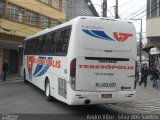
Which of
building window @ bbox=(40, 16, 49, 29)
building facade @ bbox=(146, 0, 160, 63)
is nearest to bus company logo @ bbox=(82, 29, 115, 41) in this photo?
building facade @ bbox=(146, 0, 160, 63)

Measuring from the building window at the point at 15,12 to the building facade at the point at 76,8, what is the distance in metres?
14.3

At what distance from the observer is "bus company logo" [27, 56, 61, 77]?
14.6 meters

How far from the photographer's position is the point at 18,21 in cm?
3859

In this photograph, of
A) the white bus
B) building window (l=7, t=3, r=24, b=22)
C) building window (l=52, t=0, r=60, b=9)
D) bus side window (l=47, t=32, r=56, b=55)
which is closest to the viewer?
the white bus

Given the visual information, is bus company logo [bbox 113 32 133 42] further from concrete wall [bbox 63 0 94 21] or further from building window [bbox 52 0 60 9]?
concrete wall [bbox 63 0 94 21]

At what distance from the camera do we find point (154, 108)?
14.2m

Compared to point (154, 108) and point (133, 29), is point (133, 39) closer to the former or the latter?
point (133, 29)

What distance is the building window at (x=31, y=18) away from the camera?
4079 centimetres

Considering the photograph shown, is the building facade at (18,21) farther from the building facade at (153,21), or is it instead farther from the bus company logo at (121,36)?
the bus company logo at (121,36)

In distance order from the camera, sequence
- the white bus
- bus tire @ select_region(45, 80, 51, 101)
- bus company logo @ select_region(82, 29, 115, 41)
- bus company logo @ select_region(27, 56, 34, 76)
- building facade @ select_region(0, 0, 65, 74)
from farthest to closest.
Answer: building facade @ select_region(0, 0, 65, 74)
bus company logo @ select_region(27, 56, 34, 76)
bus tire @ select_region(45, 80, 51, 101)
bus company logo @ select_region(82, 29, 115, 41)
the white bus

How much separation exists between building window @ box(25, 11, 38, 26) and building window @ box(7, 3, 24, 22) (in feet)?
4.22

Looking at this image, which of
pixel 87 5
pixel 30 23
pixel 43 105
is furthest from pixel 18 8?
pixel 43 105

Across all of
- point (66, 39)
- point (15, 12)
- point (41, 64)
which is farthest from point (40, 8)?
point (66, 39)

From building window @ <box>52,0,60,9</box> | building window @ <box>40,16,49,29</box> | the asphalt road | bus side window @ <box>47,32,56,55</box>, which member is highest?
building window @ <box>52,0,60,9</box>
